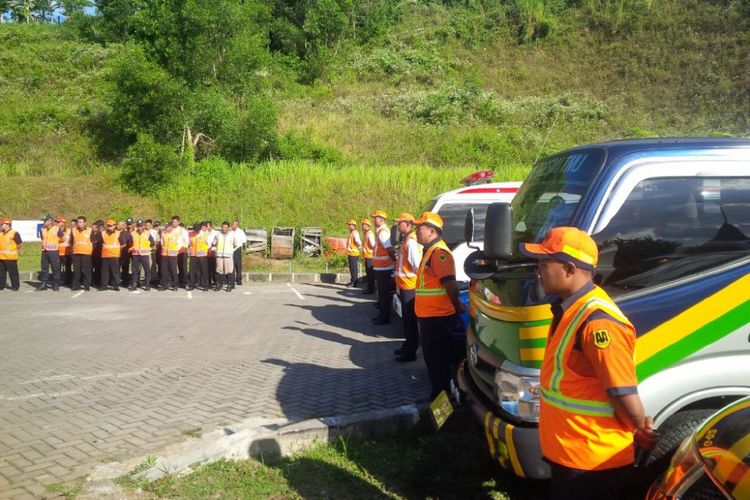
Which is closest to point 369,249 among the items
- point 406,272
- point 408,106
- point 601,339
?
point 406,272

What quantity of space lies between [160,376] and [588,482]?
5.73 metres

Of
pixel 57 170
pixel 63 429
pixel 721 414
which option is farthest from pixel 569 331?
pixel 57 170

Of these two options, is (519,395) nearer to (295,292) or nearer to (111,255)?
(295,292)

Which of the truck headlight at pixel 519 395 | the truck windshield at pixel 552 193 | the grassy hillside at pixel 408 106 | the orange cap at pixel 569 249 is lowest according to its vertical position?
the truck headlight at pixel 519 395

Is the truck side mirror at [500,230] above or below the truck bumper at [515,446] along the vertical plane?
above

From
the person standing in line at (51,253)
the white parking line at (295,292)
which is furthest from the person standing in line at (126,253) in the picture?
the white parking line at (295,292)

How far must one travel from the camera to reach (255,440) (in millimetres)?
4801

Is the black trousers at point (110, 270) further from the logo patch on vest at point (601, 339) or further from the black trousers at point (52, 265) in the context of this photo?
the logo patch on vest at point (601, 339)

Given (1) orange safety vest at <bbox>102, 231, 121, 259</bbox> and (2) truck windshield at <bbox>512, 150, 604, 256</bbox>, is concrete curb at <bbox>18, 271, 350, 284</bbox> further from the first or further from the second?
(2) truck windshield at <bbox>512, 150, 604, 256</bbox>

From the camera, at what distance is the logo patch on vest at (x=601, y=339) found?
8.41 ft

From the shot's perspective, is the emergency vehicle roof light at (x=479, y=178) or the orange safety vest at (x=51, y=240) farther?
the orange safety vest at (x=51, y=240)

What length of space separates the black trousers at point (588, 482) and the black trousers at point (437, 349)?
9.30ft

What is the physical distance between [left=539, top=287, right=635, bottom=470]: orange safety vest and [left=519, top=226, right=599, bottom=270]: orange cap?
162 millimetres

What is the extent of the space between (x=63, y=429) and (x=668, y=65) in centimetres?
3937
